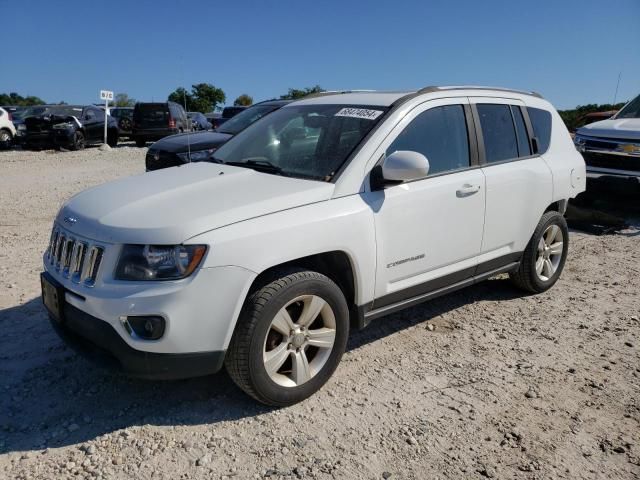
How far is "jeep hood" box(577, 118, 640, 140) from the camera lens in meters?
7.84

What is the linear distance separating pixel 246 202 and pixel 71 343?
125 cm

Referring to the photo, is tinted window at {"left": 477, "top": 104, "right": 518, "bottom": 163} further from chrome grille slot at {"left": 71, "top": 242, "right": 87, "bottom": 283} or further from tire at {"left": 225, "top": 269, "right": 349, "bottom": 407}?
chrome grille slot at {"left": 71, "top": 242, "right": 87, "bottom": 283}

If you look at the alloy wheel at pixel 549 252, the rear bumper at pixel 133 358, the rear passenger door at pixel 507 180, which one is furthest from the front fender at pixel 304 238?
the alloy wheel at pixel 549 252

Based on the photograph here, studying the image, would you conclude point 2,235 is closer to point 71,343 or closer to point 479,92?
point 71,343

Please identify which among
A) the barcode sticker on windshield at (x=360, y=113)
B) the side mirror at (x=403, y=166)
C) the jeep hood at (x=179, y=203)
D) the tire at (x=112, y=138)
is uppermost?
the barcode sticker on windshield at (x=360, y=113)

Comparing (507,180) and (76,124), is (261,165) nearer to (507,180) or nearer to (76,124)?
(507,180)

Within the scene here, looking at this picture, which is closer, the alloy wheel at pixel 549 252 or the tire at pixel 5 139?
the alloy wheel at pixel 549 252

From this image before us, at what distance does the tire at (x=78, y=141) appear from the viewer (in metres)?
18.1

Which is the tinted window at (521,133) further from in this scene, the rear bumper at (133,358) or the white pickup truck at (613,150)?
the white pickup truck at (613,150)

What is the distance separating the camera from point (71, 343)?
3000 mm

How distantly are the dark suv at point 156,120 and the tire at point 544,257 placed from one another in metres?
15.6

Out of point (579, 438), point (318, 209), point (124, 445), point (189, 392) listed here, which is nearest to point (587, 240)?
point (579, 438)

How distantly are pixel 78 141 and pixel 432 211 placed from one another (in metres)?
17.5

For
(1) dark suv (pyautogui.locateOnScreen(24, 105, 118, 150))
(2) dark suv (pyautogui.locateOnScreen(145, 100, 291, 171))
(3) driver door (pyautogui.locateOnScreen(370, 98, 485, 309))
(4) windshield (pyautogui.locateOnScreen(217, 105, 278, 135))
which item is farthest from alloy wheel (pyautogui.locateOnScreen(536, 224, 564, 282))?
(1) dark suv (pyautogui.locateOnScreen(24, 105, 118, 150))
